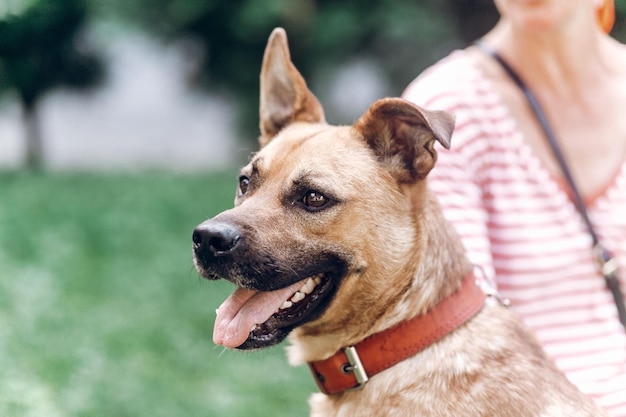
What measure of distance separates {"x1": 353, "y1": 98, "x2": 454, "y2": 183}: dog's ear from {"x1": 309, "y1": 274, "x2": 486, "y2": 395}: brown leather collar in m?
0.44

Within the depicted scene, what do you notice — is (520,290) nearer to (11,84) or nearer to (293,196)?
(293,196)

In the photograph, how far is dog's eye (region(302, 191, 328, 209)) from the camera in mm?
2705

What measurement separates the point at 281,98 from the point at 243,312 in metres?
1.13

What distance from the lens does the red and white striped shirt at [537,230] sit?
119 inches

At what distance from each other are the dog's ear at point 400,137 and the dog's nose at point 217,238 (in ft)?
2.18

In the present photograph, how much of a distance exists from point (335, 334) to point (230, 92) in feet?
34.3

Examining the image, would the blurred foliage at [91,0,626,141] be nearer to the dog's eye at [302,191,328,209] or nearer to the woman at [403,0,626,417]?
the woman at [403,0,626,417]

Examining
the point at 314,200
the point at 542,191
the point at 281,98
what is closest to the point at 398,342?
the point at 314,200

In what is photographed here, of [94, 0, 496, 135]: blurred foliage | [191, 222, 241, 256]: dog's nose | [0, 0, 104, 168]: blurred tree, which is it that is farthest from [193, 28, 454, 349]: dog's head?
[0, 0, 104, 168]: blurred tree

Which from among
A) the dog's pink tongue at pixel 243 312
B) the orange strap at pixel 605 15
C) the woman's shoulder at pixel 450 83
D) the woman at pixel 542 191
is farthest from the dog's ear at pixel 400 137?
the orange strap at pixel 605 15

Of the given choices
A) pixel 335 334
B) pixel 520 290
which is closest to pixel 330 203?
pixel 335 334

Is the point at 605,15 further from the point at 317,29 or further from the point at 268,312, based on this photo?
the point at 317,29

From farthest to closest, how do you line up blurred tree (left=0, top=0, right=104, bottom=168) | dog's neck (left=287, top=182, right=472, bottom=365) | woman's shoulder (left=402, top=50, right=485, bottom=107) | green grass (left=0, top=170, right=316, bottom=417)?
blurred tree (left=0, top=0, right=104, bottom=168) < green grass (left=0, top=170, right=316, bottom=417) < woman's shoulder (left=402, top=50, right=485, bottom=107) < dog's neck (left=287, top=182, right=472, bottom=365)

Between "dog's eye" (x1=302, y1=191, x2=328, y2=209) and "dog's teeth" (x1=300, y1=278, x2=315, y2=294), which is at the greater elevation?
"dog's eye" (x1=302, y1=191, x2=328, y2=209)
